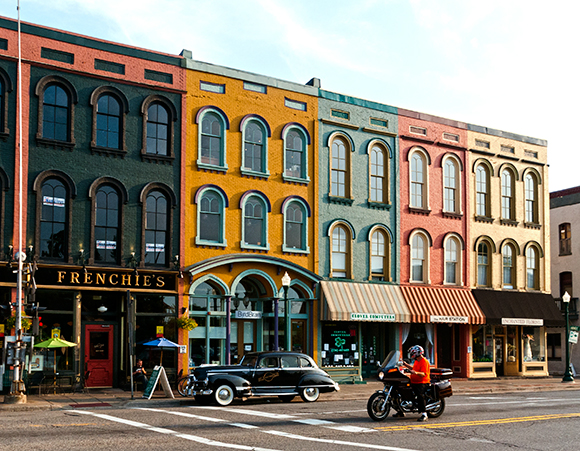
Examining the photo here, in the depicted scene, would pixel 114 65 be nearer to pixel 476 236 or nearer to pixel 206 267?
pixel 206 267

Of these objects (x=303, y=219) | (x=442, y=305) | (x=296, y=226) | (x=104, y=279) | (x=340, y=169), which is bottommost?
(x=442, y=305)

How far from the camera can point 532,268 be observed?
36.6 m

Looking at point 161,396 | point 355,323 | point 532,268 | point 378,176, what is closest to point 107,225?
point 161,396

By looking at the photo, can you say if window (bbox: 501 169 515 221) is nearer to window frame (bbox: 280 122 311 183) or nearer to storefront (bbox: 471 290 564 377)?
storefront (bbox: 471 290 564 377)

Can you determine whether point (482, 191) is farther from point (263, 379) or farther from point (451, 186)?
point (263, 379)

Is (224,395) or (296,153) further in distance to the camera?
(296,153)

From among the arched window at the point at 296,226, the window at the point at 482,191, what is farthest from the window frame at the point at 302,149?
the window at the point at 482,191

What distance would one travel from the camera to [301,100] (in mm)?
29750

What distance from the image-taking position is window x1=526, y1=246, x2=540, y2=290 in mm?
36375

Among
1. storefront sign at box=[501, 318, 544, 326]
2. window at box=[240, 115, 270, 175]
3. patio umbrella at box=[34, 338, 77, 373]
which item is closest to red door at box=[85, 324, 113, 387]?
patio umbrella at box=[34, 338, 77, 373]

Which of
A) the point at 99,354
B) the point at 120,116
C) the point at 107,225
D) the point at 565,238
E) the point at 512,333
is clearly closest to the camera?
the point at 99,354

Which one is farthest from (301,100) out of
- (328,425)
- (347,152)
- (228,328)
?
(328,425)

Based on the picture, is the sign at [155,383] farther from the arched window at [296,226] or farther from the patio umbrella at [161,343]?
the arched window at [296,226]

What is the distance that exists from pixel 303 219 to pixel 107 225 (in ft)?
27.1
